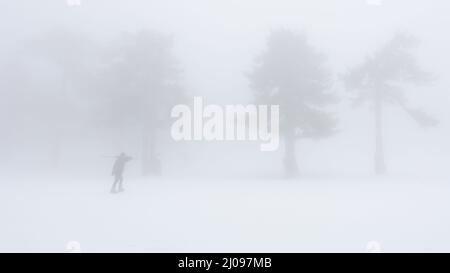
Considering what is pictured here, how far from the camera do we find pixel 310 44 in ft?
66.5

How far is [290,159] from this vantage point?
18297 mm

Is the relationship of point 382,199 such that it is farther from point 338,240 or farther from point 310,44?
point 310,44

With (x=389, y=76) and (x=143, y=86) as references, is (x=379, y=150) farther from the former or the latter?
(x=143, y=86)

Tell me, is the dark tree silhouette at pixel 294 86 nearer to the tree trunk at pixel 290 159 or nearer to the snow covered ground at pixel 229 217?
the tree trunk at pixel 290 159

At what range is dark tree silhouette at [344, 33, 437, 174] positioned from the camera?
20656 millimetres

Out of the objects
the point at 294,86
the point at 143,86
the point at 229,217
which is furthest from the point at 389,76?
the point at 229,217

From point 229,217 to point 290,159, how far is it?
9.57m

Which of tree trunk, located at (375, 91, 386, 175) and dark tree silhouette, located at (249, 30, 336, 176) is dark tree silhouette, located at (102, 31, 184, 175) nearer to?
dark tree silhouette, located at (249, 30, 336, 176)

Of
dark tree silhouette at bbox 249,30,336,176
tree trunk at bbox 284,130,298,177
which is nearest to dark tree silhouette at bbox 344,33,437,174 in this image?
dark tree silhouette at bbox 249,30,336,176

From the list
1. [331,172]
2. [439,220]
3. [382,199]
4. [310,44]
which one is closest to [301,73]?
[310,44]

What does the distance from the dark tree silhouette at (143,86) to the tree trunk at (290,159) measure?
25.8ft

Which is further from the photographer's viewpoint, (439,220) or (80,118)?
(80,118)

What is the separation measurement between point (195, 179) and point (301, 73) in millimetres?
8995

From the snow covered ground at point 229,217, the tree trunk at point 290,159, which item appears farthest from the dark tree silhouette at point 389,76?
the snow covered ground at point 229,217
